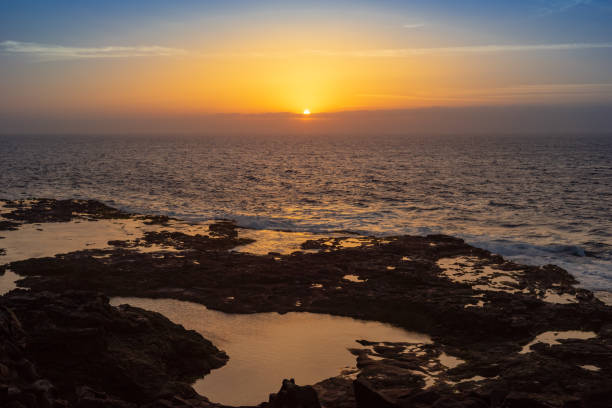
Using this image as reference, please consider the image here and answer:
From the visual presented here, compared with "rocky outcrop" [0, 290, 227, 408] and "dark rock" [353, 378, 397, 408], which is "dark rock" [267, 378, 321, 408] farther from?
"rocky outcrop" [0, 290, 227, 408]

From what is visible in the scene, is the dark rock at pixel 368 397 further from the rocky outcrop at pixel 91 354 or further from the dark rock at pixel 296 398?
the rocky outcrop at pixel 91 354

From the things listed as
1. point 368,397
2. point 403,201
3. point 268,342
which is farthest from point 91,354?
point 403,201

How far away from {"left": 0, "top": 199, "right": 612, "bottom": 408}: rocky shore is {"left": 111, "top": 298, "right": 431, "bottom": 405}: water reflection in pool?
50cm

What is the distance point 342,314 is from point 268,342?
3.19 metres

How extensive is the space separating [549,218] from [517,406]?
30.3 meters

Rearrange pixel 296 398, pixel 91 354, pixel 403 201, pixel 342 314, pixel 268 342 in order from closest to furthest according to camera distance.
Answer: pixel 296 398 < pixel 91 354 < pixel 268 342 < pixel 342 314 < pixel 403 201

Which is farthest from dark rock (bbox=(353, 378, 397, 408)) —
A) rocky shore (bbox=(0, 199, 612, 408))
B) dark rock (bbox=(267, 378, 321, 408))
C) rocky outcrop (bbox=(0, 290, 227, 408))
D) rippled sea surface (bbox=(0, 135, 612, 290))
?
rippled sea surface (bbox=(0, 135, 612, 290))

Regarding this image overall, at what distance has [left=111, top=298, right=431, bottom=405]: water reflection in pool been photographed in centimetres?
1169

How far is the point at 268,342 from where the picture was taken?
1423cm

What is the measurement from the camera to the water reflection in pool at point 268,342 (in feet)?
38.3

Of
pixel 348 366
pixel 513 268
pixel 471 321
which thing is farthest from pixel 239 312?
pixel 513 268

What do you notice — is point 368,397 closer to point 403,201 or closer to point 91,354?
point 91,354

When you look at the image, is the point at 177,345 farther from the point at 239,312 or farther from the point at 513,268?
the point at 513,268

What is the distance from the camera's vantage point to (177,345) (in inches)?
500
